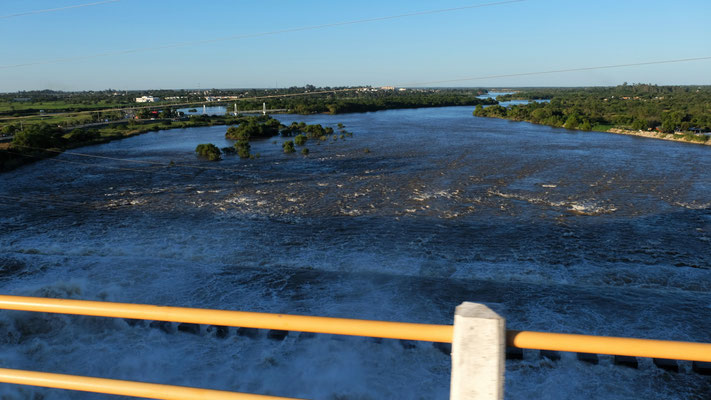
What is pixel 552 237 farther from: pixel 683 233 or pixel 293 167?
pixel 293 167

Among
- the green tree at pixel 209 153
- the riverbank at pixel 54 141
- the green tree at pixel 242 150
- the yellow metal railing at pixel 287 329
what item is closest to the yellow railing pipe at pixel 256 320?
the yellow metal railing at pixel 287 329

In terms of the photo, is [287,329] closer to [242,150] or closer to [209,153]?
[209,153]

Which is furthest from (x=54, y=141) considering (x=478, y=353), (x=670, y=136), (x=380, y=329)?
(x=670, y=136)

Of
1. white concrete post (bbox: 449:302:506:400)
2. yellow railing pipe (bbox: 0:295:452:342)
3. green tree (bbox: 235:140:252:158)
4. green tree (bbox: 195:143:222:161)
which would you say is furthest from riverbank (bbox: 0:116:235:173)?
white concrete post (bbox: 449:302:506:400)

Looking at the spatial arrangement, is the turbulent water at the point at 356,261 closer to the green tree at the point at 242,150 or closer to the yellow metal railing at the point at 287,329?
the yellow metal railing at the point at 287,329

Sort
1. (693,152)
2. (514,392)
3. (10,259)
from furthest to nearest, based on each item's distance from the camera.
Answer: (693,152)
(10,259)
(514,392)

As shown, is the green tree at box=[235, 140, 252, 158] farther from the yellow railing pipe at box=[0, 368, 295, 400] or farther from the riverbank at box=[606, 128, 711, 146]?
the riverbank at box=[606, 128, 711, 146]

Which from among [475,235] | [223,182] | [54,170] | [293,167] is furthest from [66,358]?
[54,170]
